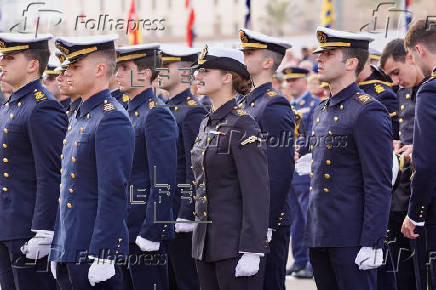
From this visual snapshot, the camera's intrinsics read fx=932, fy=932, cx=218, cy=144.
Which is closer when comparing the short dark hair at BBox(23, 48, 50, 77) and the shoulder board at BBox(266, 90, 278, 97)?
the short dark hair at BBox(23, 48, 50, 77)

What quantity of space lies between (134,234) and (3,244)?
103cm

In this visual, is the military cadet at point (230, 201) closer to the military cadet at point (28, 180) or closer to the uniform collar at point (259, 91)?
the military cadet at point (28, 180)

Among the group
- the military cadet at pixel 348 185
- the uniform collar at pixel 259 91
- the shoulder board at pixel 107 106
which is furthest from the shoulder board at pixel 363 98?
the shoulder board at pixel 107 106

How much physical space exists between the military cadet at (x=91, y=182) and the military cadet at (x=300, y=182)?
370 cm

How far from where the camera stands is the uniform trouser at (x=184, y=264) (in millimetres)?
7484

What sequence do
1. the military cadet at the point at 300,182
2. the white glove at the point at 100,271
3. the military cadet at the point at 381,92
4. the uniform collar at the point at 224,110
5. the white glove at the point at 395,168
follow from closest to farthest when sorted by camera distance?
the white glove at the point at 100,271 → the uniform collar at the point at 224,110 → the white glove at the point at 395,168 → the military cadet at the point at 381,92 → the military cadet at the point at 300,182

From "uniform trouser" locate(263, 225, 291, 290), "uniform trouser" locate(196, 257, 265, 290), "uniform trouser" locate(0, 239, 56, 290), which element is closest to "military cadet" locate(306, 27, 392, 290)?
"uniform trouser" locate(196, 257, 265, 290)

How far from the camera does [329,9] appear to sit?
16.2 meters

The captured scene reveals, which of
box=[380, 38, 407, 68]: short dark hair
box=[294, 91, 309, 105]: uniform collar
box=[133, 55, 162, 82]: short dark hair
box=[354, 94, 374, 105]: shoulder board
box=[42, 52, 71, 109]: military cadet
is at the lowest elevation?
box=[294, 91, 309, 105]: uniform collar

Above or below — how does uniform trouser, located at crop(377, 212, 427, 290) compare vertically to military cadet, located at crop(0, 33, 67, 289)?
below

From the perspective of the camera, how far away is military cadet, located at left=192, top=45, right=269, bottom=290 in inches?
205

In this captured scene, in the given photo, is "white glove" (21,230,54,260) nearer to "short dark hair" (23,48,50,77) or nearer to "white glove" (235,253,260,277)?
"short dark hair" (23,48,50,77)

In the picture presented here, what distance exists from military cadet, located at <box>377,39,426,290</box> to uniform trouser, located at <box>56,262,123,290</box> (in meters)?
2.16

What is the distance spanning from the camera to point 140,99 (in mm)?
7145
